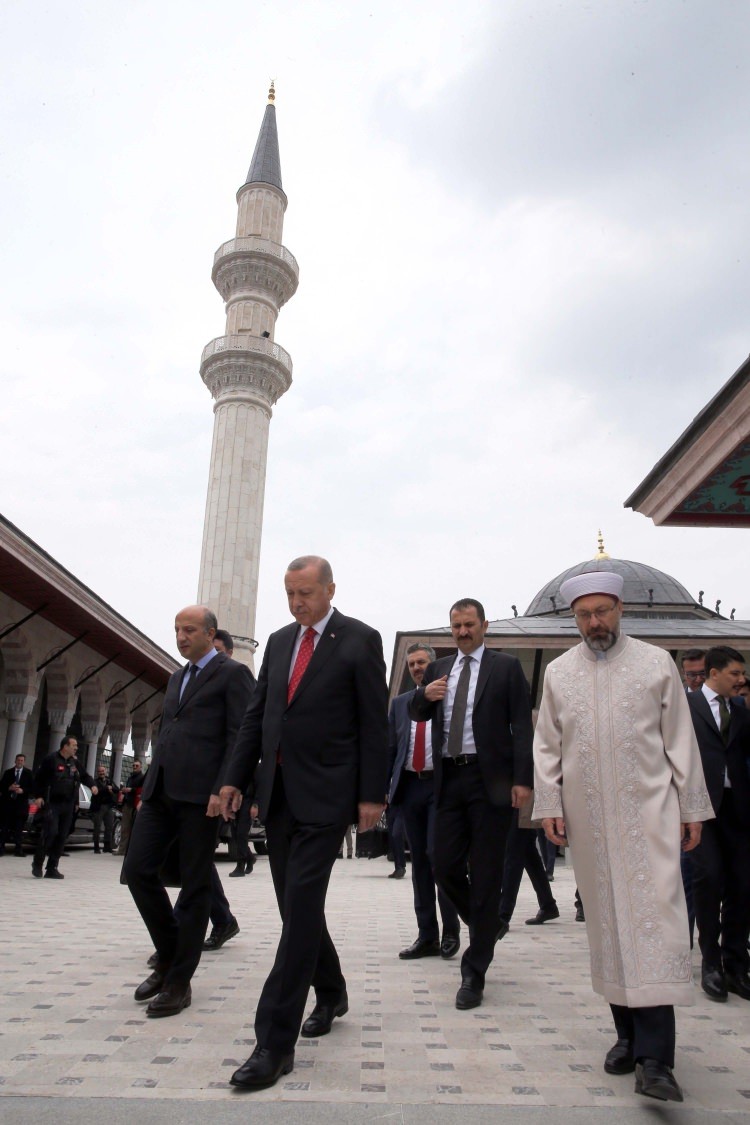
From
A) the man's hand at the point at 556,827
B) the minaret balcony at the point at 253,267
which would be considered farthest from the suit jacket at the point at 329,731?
the minaret balcony at the point at 253,267

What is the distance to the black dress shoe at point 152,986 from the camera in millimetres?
3625

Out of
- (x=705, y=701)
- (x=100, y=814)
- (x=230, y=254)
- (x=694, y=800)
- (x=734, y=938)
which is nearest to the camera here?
(x=694, y=800)

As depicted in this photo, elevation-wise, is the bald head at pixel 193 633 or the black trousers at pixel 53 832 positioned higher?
the bald head at pixel 193 633

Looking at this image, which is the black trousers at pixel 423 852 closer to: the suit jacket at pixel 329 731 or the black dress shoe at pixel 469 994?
the black dress shoe at pixel 469 994

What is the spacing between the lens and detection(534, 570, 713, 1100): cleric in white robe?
268cm

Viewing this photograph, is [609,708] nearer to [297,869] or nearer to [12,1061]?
[297,869]

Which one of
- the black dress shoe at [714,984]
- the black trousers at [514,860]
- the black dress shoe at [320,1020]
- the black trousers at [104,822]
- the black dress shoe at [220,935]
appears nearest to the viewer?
the black dress shoe at [320,1020]

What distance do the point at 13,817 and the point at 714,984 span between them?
1116cm

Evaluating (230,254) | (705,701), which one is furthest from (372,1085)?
(230,254)

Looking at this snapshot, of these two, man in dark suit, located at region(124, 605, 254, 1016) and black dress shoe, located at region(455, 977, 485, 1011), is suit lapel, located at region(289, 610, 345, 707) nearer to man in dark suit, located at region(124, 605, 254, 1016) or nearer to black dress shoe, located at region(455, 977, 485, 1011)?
man in dark suit, located at region(124, 605, 254, 1016)

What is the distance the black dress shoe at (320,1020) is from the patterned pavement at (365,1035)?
4 centimetres

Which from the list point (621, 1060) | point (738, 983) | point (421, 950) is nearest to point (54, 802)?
point (421, 950)

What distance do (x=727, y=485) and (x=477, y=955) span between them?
410cm

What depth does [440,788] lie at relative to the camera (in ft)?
13.8
